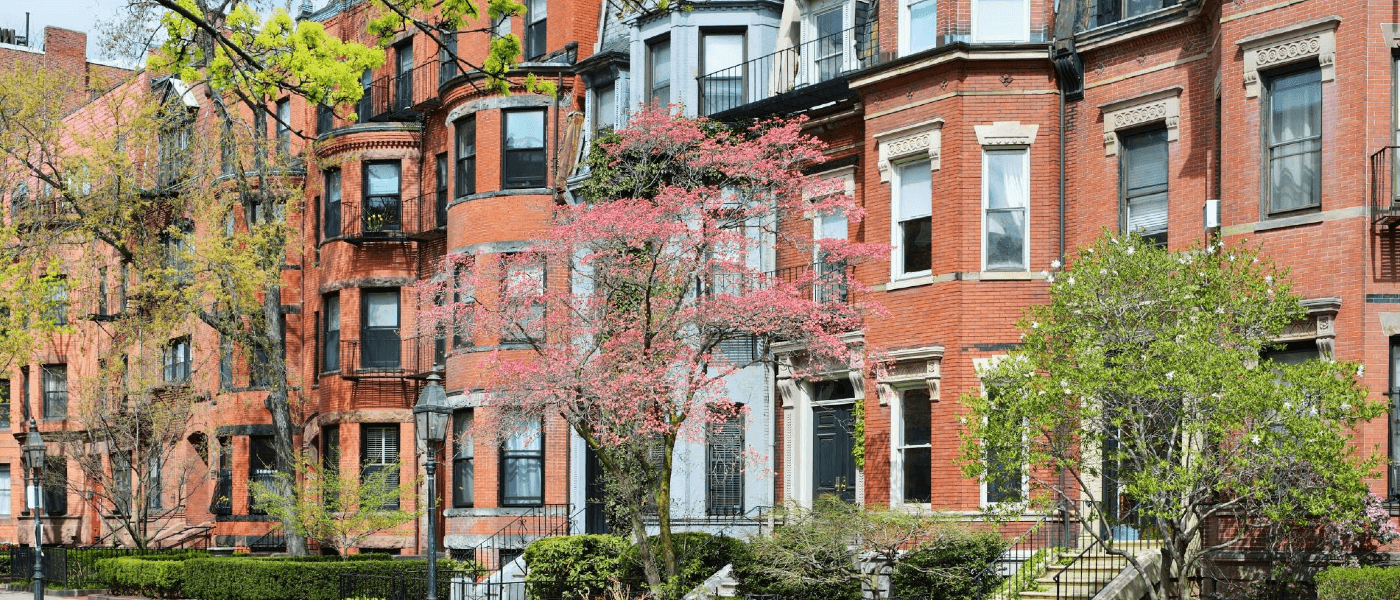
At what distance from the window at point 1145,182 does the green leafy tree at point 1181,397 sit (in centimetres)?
291

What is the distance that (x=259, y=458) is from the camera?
42812mm

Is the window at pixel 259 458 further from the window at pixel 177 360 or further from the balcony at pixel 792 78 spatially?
the balcony at pixel 792 78

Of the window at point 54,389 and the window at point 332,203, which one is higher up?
the window at point 332,203

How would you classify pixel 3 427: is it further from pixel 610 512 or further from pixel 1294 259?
pixel 1294 259

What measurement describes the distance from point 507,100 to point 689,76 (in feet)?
18.3

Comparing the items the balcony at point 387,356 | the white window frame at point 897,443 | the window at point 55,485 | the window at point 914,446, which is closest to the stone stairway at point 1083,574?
the window at point 914,446

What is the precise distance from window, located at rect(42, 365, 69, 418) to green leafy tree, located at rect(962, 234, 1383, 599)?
40.2 m

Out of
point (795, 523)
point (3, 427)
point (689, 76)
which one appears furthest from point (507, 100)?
point (3, 427)

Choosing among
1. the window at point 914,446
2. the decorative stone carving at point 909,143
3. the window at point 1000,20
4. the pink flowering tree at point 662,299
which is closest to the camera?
the pink flowering tree at point 662,299

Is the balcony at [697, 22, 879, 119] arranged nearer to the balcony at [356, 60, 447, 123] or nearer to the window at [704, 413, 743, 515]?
the window at [704, 413, 743, 515]

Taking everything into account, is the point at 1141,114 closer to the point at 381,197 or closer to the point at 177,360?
the point at 381,197

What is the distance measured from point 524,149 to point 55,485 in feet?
73.0

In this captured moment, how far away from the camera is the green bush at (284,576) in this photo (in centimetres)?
3189

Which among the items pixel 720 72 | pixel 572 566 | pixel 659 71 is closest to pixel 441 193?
pixel 659 71
